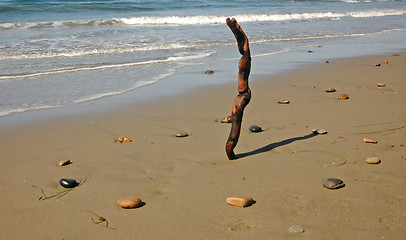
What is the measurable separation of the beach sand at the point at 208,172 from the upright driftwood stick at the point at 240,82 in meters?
0.26

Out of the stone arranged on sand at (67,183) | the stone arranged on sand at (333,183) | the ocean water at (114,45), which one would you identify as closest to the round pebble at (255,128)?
the stone arranged on sand at (333,183)

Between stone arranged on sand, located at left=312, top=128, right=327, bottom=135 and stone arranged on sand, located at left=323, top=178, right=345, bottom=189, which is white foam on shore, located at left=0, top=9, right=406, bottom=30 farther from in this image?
stone arranged on sand, located at left=323, top=178, right=345, bottom=189

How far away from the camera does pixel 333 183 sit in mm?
3561

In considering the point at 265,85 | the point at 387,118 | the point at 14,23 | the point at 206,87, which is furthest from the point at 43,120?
the point at 14,23

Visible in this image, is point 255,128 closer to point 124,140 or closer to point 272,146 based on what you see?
point 272,146

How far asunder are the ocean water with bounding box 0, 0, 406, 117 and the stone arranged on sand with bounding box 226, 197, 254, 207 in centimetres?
410

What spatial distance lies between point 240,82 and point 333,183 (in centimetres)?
116

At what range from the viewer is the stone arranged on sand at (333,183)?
11.6ft

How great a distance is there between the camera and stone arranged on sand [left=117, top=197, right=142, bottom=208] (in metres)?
3.32

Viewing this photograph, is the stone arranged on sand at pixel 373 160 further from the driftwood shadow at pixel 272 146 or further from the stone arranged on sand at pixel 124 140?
the stone arranged on sand at pixel 124 140

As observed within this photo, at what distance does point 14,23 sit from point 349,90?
16532 millimetres

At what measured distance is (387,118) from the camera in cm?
550

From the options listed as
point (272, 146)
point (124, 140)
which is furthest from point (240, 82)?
point (124, 140)

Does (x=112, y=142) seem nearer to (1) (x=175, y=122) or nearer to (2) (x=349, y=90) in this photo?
(1) (x=175, y=122)
